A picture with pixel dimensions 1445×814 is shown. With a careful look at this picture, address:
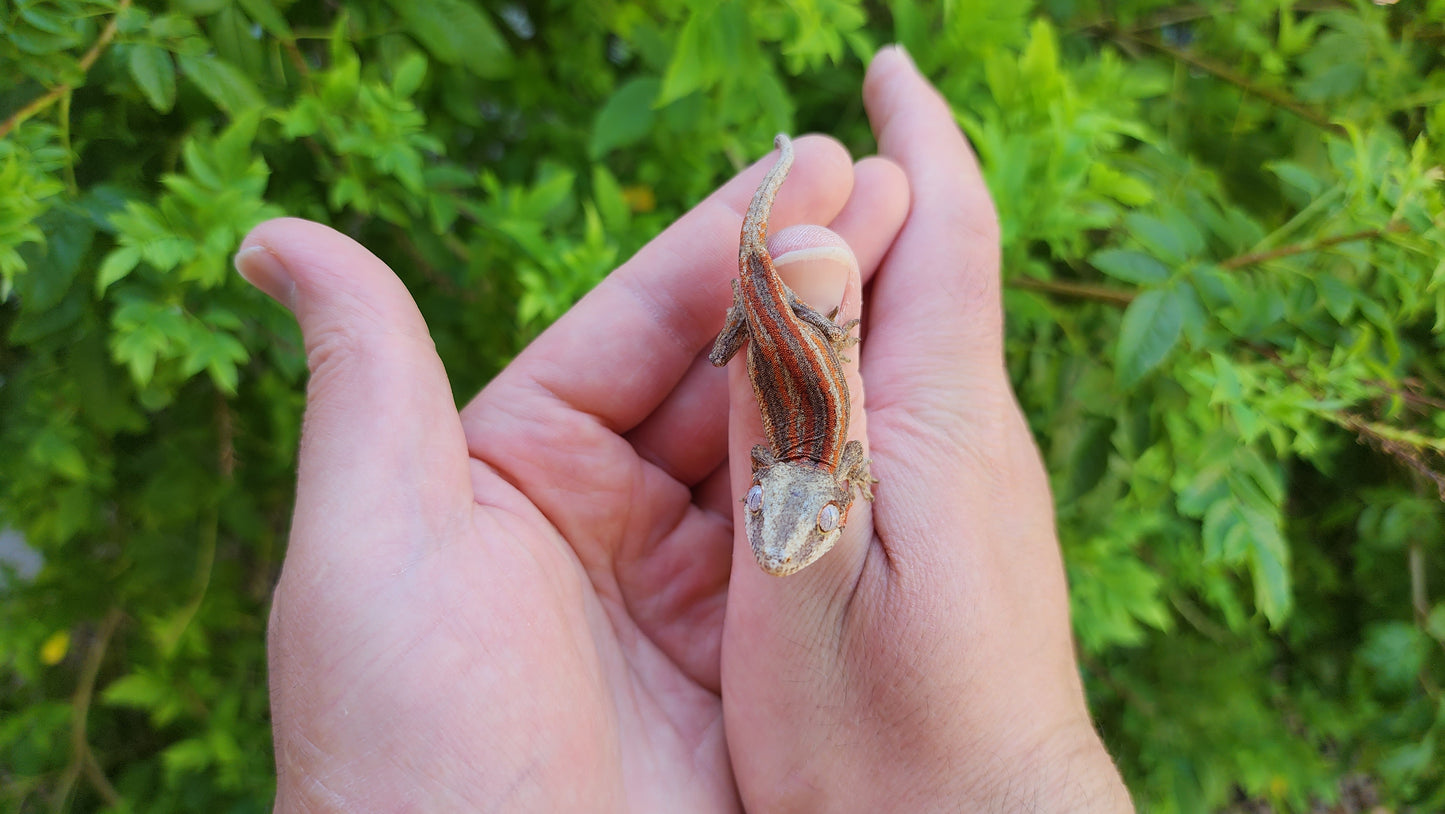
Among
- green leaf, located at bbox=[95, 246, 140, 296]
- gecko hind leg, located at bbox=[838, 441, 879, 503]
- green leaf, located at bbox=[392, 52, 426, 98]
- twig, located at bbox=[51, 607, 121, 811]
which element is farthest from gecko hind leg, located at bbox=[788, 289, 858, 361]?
twig, located at bbox=[51, 607, 121, 811]

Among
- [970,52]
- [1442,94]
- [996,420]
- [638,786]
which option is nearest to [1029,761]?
[996,420]

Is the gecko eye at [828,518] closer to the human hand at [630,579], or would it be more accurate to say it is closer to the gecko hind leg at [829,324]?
the human hand at [630,579]

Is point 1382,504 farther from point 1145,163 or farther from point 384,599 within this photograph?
point 384,599

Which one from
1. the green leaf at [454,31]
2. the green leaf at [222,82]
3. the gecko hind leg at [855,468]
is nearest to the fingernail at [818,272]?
the gecko hind leg at [855,468]

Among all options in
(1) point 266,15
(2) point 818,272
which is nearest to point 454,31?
(1) point 266,15

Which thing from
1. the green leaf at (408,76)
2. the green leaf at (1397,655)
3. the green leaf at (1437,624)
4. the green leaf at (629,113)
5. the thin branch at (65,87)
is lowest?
the green leaf at (1397,655)

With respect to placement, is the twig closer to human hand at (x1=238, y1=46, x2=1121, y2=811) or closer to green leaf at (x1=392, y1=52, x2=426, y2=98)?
human hand at (x1=238, y1=46, x2=1121, y2=811)
